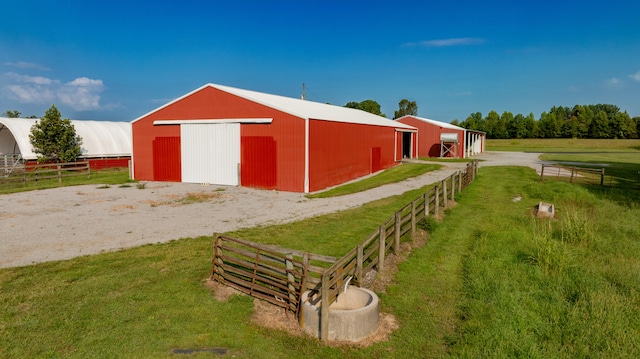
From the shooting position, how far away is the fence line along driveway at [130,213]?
11133 mm

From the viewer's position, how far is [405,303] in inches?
303

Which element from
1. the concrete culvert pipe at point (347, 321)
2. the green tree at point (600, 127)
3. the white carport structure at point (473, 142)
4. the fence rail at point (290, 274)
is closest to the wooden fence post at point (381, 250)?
the fence rail at point (290, 274)

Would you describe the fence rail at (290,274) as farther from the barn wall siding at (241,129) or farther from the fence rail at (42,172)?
the fence rail at (42,172)

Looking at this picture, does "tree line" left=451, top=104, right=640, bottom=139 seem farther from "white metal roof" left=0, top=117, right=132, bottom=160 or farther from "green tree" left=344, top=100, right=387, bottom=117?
"white metal roof" left=0, top=117, right=132, bottom=160

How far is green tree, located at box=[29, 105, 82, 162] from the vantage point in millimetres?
30516

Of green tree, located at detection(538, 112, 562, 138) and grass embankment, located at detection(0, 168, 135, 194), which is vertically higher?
green tree, located at detection(538, 112, 562, 138)

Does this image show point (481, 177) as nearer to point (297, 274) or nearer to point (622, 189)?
point (622, 189)

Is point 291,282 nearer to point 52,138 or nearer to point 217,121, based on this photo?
point 217,121

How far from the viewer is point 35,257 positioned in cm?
991

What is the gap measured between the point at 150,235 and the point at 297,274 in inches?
269

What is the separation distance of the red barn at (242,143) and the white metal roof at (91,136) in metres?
12.3

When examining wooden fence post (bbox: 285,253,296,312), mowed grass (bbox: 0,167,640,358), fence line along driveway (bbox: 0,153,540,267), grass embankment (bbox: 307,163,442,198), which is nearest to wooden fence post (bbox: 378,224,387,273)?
mowed grass (bbox: 0,167,640,358)

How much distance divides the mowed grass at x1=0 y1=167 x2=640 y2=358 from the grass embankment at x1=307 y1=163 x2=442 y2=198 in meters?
8.56

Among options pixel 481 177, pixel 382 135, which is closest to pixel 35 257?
pixel 481 177
